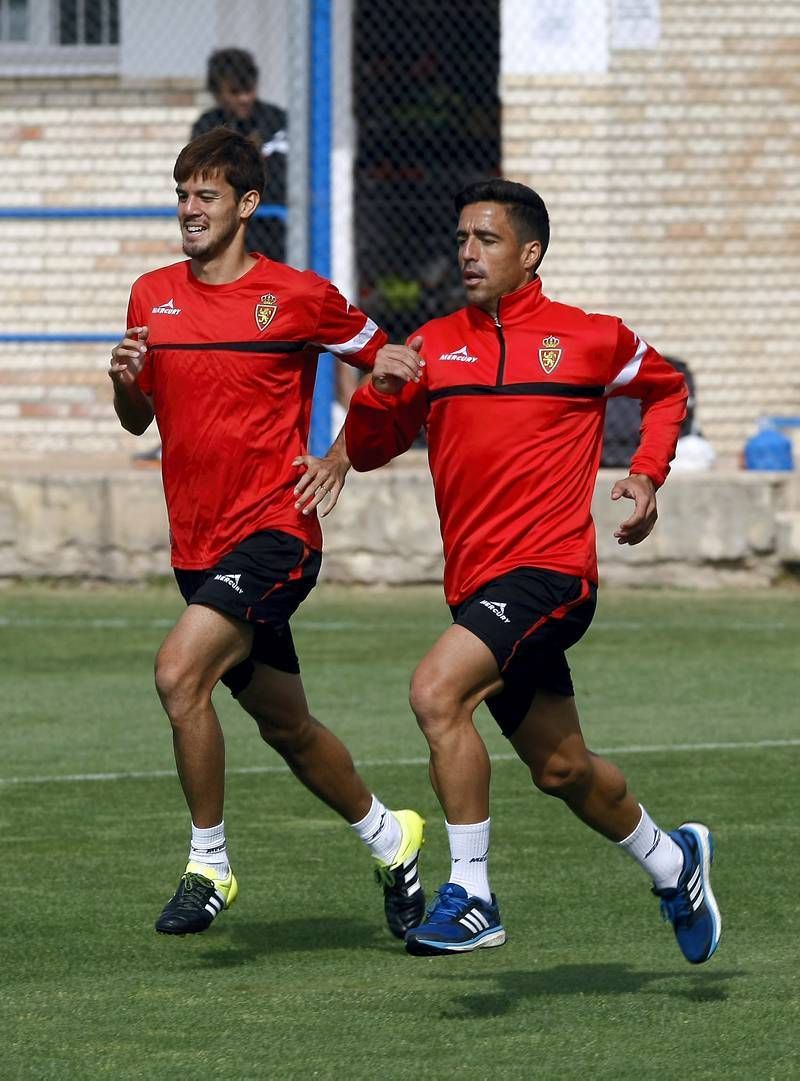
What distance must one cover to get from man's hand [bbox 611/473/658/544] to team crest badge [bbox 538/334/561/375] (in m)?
0.36

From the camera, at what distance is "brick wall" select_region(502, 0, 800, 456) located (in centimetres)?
1794

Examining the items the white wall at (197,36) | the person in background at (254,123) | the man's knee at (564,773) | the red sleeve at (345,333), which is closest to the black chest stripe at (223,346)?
the red sleeve at (345,333)

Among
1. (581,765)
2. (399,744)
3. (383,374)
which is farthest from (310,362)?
(399,744)

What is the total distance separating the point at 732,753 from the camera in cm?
950

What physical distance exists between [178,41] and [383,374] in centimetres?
1257

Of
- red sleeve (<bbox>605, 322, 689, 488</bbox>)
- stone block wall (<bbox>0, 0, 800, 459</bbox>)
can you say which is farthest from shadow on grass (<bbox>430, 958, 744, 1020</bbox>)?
stone block wall (<bbox>0, 0, 800, 459</bbox>)

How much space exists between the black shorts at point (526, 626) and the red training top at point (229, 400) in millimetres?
865

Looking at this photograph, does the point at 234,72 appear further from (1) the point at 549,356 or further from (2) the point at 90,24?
(1) the point at 549,356

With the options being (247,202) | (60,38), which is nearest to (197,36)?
(60,38)

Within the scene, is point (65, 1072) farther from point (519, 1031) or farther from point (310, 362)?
point (310, 362)

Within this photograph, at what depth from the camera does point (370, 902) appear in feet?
23.1

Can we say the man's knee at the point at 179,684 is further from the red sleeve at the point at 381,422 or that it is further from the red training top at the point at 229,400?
the red sleeve at the point at 381,422

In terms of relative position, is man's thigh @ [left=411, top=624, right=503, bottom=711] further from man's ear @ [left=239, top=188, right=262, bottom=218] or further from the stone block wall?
the stone block wall

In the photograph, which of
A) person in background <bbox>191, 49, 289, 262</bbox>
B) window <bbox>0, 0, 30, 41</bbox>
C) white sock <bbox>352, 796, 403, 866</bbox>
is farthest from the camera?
window <bbox>0, 0, 30, 41</bbox>
